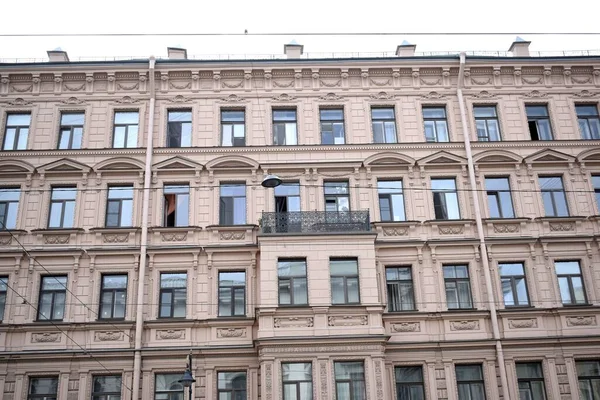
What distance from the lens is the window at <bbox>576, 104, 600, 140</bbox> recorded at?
2589 cm

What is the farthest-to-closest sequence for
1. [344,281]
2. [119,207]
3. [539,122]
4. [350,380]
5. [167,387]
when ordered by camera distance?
[539,122] → [119,207] → [344,281] → [167,387] → [350,380]

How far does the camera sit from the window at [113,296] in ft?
74.3

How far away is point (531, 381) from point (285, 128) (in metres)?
12.5

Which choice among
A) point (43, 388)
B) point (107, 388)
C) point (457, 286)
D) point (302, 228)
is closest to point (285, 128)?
point (302, 228)

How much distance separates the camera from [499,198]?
24609 mm

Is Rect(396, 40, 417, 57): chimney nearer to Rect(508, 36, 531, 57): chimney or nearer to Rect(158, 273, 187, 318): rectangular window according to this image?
Rect(508, 36, 531, 57): chimney

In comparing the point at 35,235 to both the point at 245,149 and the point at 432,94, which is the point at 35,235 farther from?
the point at 432,94

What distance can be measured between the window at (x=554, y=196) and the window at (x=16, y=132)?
19417 mm

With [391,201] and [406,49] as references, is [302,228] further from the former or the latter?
[406,49]

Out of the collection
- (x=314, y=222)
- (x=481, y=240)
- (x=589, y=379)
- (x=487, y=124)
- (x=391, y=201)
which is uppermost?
(x=487, y=124)

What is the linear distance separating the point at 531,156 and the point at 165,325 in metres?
14.6

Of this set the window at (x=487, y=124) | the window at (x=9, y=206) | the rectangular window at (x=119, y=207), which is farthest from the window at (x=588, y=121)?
the window at (x=9, y=206)

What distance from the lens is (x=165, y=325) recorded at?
2233 cm

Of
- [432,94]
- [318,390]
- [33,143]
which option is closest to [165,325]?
[318,390]
